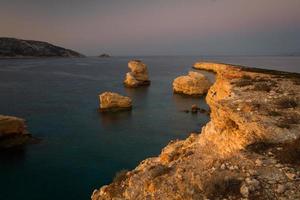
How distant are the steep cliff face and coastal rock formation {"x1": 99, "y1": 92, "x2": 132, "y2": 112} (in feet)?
114

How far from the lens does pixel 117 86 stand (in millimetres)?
85750

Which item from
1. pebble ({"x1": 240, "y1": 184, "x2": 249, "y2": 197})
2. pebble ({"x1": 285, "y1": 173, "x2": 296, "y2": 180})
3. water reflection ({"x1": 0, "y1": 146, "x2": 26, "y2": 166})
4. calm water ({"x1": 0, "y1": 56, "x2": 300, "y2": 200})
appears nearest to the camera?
pebble ({"x1": 240, "y1": 184, "x2": 249, "y2": 197})

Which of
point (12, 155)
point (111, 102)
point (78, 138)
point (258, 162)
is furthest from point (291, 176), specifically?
point (111, 102)

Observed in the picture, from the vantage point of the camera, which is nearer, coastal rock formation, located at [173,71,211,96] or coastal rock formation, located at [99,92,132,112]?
coastal rock formation, located at [99,92,132,112]

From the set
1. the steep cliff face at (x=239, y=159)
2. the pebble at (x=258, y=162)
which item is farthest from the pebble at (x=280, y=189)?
the pebble at (x=258, y=162)

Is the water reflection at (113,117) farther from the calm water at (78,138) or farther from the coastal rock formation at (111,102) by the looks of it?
the coastal rock formation at (111,102)

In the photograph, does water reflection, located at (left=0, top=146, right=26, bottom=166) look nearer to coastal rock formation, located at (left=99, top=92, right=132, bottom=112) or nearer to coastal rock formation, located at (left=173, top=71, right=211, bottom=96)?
coastal rock formation, located at (left=99, top=92, right=132, bottom=112)

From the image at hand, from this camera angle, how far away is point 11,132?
35.2 m

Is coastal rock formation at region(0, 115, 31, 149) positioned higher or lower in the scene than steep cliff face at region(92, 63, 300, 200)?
lower

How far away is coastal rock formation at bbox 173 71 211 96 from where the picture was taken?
70875 millimetres

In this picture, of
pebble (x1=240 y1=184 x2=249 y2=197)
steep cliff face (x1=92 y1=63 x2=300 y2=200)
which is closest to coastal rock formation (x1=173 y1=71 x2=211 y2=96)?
steep cliff face (x1=92 y1=63 x2=300 y2=200)

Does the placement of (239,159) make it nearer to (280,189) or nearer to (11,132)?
(280,189)

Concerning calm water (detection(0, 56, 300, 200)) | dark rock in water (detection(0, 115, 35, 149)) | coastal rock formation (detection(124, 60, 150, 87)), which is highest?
coastal rock formation (detection(124, 60, 150, 87))

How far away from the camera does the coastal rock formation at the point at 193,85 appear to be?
7088 cm
